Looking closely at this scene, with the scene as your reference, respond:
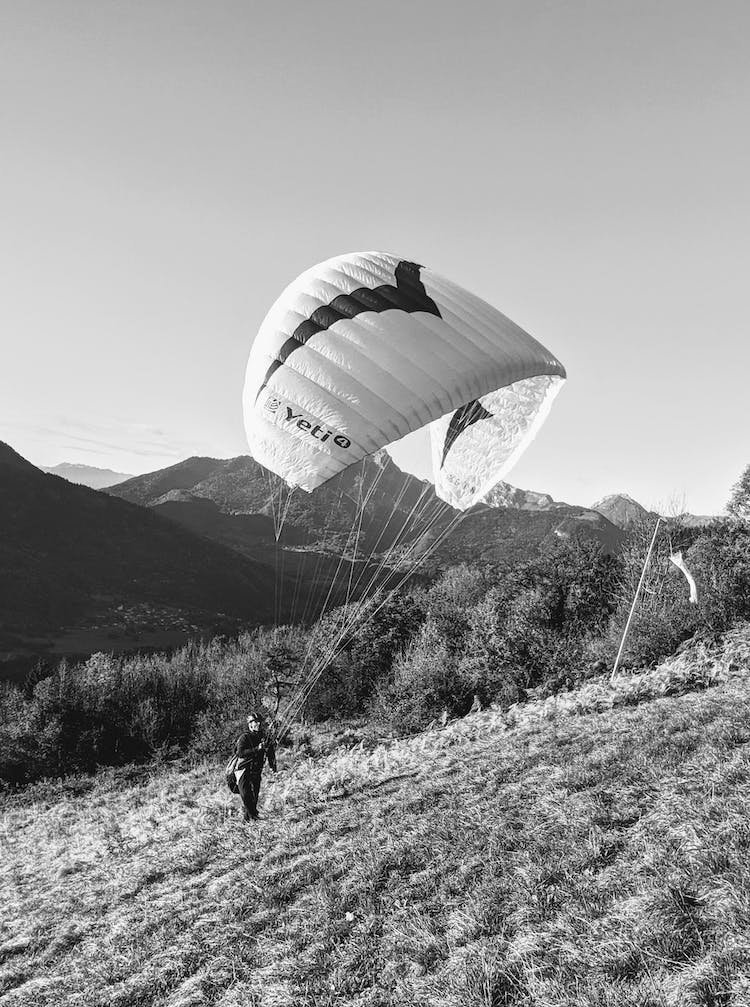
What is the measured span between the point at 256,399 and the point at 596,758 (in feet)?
24.9

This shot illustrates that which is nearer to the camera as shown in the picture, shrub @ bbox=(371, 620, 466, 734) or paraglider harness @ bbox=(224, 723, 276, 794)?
paraglider harness @ bbox=(224, 723, 276, 794)

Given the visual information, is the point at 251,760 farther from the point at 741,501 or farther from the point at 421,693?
the point at 741,501

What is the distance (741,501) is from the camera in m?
28.9

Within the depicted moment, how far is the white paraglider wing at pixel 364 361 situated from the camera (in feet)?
31.0

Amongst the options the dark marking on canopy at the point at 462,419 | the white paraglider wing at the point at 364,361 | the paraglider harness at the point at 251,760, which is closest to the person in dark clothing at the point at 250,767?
the paraglider harness at the point at 251,760

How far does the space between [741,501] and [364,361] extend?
26353 mm

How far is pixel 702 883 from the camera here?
4617mm

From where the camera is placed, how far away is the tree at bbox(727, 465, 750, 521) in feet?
92.8

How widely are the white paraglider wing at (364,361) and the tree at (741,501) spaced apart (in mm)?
22256

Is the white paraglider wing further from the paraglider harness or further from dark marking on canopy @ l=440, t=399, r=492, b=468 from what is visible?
the paraglider harness

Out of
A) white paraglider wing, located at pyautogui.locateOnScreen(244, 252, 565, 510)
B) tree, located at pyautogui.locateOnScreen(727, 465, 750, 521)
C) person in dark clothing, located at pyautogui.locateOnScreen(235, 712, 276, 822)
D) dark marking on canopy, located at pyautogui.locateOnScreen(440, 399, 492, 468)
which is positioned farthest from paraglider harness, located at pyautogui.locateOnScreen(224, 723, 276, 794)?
tree, located at pyautogui.locateOnScreen(727, 465, 750, 521)

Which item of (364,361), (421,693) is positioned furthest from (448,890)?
(421,693)

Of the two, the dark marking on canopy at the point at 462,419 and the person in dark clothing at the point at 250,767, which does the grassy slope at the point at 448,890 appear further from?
the dark marking on canopy at the point at 462,419

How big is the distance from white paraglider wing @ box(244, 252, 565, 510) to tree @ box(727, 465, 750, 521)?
22.3 metres
